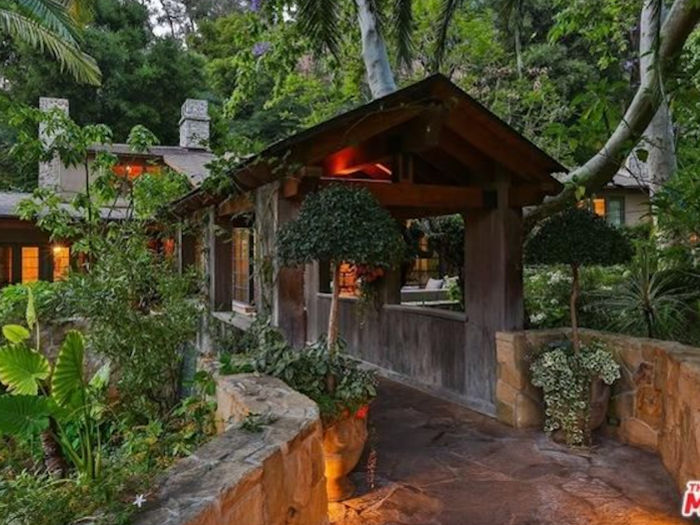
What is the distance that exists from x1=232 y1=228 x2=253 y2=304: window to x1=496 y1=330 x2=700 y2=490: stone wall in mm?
5625

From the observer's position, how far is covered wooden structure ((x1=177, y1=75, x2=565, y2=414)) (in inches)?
177

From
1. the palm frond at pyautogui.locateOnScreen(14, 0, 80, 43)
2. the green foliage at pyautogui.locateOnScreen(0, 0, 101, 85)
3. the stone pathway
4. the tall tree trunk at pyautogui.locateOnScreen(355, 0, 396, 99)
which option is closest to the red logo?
the stone pathway

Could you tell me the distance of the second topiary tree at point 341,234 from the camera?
145 inches

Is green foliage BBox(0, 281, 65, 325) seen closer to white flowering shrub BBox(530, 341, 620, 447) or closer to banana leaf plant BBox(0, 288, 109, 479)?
banana leaf plant BBox(0, 288, 109, 479)

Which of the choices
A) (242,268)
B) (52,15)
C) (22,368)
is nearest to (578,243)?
(22,368)

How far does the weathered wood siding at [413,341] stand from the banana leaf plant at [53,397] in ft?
11.4

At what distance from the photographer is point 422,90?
4.52 metres

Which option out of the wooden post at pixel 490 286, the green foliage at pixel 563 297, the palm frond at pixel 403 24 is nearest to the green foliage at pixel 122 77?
the palm frond at pixel 403 24

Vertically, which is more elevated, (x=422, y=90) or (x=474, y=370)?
(x=422, y=90)

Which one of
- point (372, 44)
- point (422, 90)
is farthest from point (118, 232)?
point (372, 44)

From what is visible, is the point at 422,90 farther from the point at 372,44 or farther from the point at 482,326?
the point at 372,44

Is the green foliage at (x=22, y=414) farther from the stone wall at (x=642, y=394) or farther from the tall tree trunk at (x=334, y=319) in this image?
the stone wall at (x=642, y=394)

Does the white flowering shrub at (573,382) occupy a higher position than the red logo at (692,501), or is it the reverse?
the white flowering shrub at (573,382)

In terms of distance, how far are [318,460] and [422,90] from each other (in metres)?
3.08
